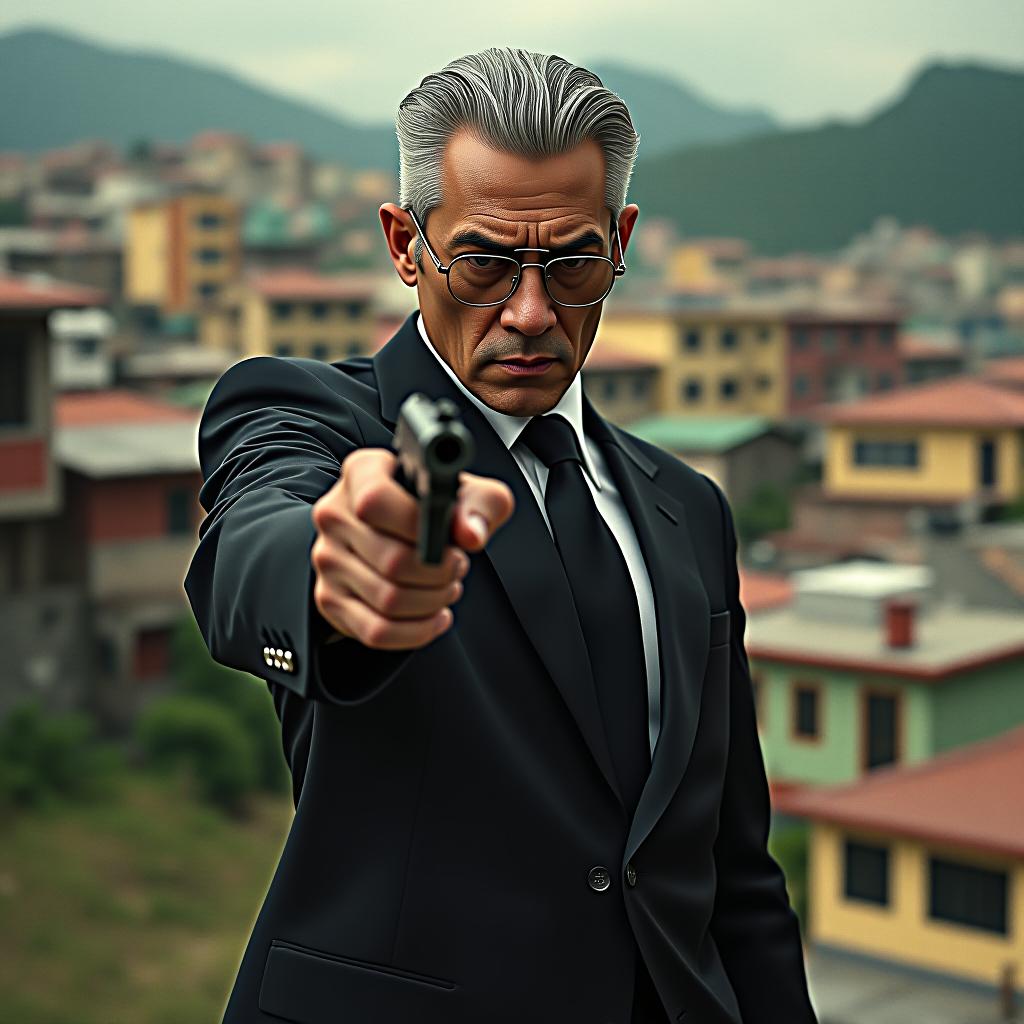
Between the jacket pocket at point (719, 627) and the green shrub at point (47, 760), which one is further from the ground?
the jacket pocket at point (719, 627)

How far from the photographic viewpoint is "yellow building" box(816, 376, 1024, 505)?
1283 inches

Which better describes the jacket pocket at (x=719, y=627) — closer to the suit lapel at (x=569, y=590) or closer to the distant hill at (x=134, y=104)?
the suit lapel at (x=569, y=590)

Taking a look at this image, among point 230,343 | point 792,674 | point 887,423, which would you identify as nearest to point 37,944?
point 792,674

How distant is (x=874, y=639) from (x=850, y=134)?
6095cm

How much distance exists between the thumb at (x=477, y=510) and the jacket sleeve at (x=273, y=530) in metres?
0.16

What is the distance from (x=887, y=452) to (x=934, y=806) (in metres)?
16.7

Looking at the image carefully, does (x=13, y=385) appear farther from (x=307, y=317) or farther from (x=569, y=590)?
(x=307, y=317)

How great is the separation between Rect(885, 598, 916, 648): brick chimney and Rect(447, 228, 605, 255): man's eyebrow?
65.1 feet

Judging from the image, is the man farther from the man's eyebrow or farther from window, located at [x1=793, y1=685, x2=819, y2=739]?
window, located at [x1=793, y1=685, x2=819, y2=739]

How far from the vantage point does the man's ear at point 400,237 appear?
72.1 inches

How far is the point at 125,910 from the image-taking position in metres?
22.6

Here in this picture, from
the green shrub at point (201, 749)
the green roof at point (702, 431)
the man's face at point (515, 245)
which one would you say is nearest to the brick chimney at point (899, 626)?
the green shrub at point (201, 749)

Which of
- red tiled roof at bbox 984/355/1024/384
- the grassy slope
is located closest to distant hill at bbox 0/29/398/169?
red tiled roof at bbox 984/355/1024/384

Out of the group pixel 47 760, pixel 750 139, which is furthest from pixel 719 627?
pixel 750 139
